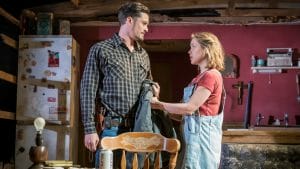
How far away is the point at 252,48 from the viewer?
7621mm

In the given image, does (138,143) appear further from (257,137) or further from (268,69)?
(268,69)

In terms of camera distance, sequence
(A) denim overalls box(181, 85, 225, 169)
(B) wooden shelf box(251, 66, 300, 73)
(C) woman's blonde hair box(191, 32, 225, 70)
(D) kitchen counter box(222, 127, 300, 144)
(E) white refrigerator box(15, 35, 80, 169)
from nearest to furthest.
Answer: (A) denim overalls box(181, 85, 225, 169) < (C) woman's blonde hair box(191, 32, 225, 70) < (D) kitchen counter box(222, 127, 300, 144) < (E) white refrigerator box(15, 35, 80, 169) < (B) wooden shelf box(251, 66, 300, 73)

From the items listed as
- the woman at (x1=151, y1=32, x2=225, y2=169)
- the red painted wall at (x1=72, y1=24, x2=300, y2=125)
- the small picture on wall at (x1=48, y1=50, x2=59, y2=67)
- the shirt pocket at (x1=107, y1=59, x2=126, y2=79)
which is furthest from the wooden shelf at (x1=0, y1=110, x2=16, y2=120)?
the woman at (x1=151, y1=32, x2=225, y2=169)

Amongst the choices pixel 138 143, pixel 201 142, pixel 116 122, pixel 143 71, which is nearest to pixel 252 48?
pixel 143 71

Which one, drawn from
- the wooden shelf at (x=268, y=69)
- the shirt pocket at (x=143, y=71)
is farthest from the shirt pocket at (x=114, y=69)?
the wooden shelf at (x=268, y=69)

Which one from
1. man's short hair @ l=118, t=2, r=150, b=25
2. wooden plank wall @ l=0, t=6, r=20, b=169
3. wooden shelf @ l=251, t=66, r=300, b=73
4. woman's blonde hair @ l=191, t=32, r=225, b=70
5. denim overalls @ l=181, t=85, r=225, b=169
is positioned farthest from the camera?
wooden shelf @ l=251, t=66, r=300, b=73

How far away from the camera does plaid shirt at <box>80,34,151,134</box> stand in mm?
3010

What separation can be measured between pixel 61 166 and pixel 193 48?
1.11 meters

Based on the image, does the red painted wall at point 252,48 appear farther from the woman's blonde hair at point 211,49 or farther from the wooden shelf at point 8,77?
the woman's blonde hair at point 211,49

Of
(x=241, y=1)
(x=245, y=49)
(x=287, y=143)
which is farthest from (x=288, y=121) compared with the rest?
(x=287, y=143)

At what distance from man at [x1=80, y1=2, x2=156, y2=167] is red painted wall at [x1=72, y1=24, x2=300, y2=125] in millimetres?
4555

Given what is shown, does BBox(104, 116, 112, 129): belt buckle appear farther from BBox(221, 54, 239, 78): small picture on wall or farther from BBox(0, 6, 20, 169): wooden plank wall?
BBox(221, 54, 239, 78): small picture on wall

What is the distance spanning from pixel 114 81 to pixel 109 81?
0.03 m

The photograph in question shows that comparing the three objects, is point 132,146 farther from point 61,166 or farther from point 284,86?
point 284,86
